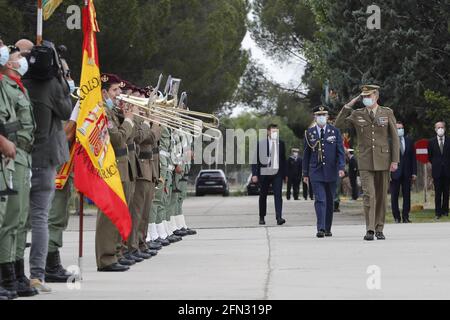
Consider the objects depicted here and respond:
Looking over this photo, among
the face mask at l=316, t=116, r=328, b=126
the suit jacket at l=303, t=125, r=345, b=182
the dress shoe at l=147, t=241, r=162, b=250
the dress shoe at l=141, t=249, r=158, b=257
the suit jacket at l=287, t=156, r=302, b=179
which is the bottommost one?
the dress shoe at l=141, t=249, r=158, b=257

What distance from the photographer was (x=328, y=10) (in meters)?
30.3

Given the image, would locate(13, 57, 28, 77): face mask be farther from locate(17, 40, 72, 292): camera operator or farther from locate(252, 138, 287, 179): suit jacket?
locate(252, 138, 287, 179): suit jacket

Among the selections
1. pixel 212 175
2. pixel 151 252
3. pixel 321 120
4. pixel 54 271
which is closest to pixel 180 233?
pixel 321 120

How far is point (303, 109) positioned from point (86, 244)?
201 ft

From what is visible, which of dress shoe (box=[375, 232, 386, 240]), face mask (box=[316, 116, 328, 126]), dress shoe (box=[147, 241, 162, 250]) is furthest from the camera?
face mask (box=[316, 116, 328, 126])

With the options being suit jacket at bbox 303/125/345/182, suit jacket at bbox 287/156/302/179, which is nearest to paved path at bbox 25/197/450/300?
suit jacket at bbox 303/125/345/182

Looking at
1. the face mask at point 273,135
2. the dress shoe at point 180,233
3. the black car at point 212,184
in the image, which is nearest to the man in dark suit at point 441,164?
the face mask at point 273,135

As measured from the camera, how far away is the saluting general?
16984 millimetres

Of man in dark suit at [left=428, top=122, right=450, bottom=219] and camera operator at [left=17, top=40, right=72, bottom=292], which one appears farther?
man in dark suit at [left=428, top=122, right=450, bottom=219]

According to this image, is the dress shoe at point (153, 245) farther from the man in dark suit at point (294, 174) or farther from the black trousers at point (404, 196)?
the man in dark suit at point (294, 174)

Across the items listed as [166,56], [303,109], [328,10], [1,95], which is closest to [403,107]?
[328,10]

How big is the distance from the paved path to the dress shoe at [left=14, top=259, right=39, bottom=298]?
0.14m
